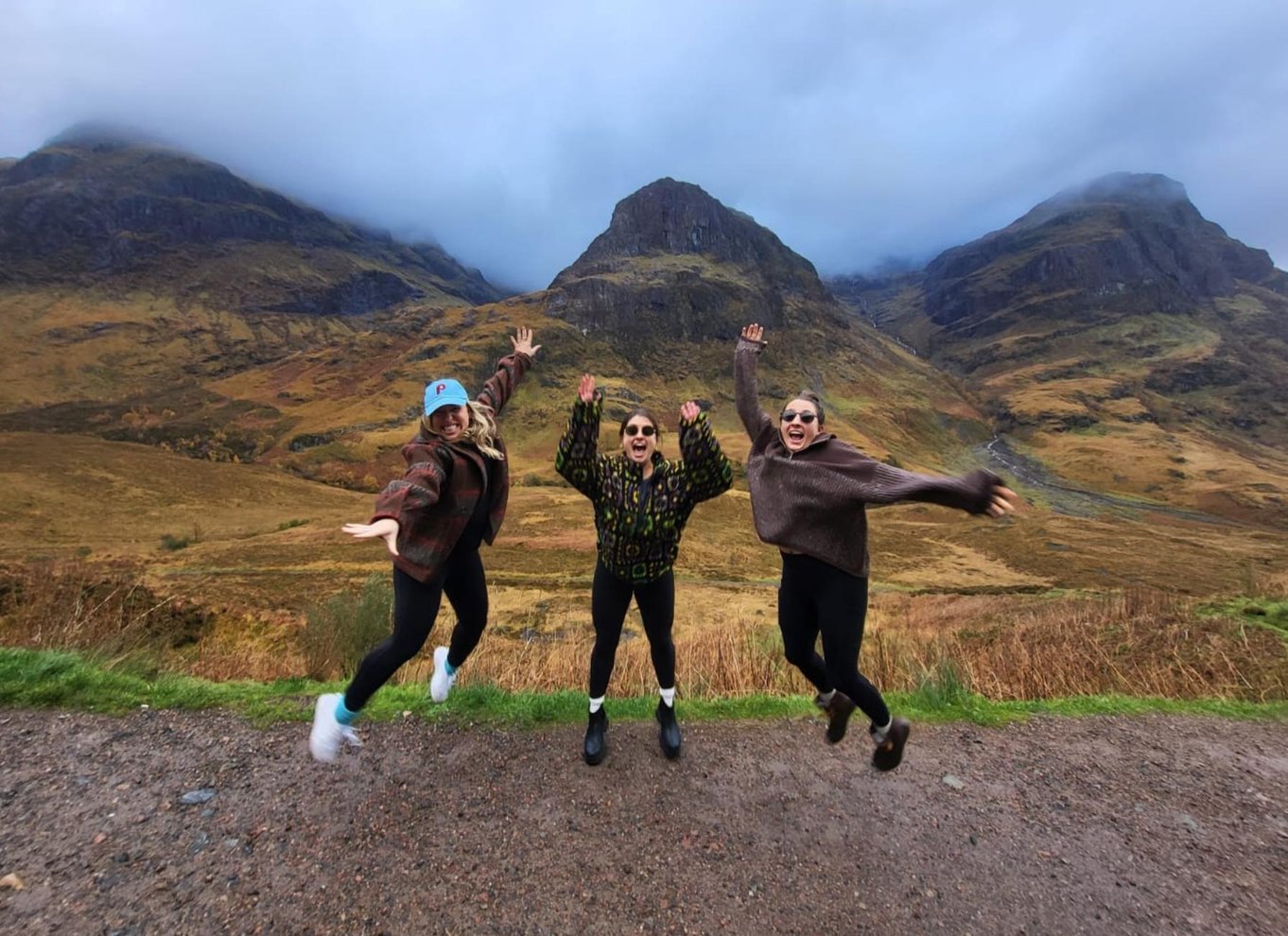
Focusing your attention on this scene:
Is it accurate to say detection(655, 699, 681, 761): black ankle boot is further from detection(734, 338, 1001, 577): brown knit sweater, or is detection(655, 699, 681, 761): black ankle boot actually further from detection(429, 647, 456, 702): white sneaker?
detection(429, 647, 456, 702): white sneaker

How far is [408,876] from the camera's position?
2.65m

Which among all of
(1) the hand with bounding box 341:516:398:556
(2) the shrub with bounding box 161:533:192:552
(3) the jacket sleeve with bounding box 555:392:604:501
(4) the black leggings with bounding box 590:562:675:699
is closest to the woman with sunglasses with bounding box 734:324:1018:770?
(4) the black leggings with bounding box 590:562:675:699

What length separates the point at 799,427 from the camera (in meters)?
3.69

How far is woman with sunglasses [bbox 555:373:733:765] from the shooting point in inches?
141

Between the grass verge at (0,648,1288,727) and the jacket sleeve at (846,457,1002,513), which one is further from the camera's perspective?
the grass verge at (0,648,1288,727)

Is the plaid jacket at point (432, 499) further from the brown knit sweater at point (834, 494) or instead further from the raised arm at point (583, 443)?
the brown knit sweater at point (834, 494)

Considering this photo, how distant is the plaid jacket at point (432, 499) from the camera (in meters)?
3.12

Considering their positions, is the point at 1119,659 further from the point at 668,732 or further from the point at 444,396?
the point at 444,396

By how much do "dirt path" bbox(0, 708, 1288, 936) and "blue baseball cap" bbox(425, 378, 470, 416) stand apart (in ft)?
6.98

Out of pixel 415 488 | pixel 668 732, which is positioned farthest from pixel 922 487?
pixel 415 488

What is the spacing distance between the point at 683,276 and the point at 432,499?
5001 inches

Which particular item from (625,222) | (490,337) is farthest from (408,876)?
(625,222)

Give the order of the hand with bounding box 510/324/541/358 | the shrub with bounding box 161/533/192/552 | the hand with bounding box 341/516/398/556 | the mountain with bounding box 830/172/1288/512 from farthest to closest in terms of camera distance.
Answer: the mountain with bounding box 830/172/1288/512, the shrub with bounding box 161/533/192/552, the hand with bounding box 510/324/541/358, the hand with bounding box 341/516/398/556

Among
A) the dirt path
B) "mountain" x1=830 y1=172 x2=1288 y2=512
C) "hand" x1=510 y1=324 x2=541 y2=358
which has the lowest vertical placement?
the dirt path
